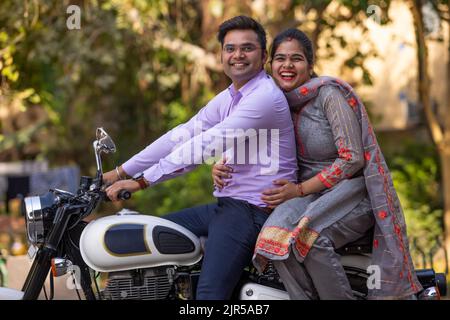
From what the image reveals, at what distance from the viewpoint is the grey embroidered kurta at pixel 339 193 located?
3.49 metres

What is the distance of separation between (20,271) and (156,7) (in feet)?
21.0

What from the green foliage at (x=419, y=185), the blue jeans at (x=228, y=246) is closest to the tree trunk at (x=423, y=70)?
the green foliage at (x=419, y=185)

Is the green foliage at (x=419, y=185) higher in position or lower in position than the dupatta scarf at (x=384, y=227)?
lower

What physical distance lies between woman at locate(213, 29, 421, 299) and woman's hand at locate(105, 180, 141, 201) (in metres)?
0.67

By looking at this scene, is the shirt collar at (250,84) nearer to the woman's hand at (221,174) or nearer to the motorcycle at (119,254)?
the woman's hand at (221,174)

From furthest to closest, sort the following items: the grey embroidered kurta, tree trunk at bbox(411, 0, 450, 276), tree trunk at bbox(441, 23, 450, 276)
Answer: tree trunk at bbox(441, 23, 450, 276)
tree trunk at bbox(411, 0, 450, 276)
the grey embroidered kurta

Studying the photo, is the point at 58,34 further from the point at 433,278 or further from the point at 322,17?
the point at 433,278

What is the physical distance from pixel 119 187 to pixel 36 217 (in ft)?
1.40

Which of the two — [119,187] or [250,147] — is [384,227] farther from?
[119,187]

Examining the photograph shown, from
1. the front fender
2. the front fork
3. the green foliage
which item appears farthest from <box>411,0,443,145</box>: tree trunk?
the front fender

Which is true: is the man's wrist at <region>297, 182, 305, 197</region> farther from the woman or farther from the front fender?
the front fender

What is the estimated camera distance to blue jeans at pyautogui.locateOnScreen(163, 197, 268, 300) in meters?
3.51

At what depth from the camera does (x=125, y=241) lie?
3529mm
